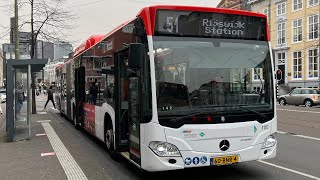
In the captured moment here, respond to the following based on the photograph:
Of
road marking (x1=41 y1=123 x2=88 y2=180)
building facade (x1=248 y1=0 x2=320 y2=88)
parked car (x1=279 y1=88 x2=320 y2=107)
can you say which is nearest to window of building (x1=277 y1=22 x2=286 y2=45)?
building facade (x1=248 y1=0 x2=320 y2=88)

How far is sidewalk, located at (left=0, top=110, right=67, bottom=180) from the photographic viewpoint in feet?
23.8

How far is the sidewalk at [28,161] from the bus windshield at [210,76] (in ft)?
9.12

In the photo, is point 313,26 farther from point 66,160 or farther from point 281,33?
point 66,160

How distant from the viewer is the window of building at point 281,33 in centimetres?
4794

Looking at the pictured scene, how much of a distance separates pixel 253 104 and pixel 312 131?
317 inches

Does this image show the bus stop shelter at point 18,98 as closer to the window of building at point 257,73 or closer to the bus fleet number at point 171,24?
the bus fleet number at point 171,24

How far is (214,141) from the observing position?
591 centimetres

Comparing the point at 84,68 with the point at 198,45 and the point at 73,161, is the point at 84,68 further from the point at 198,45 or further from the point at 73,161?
the point at 198,45

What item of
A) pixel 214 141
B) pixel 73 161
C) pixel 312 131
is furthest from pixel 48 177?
pixel 312 131

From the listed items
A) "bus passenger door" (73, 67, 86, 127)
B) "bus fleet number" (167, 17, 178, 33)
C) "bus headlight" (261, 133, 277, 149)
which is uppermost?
"bus fleet number" (167, 17, 178, 33)

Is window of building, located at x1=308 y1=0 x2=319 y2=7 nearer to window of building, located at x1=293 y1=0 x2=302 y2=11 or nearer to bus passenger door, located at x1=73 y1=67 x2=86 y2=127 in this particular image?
window of building, located at x1=293 y1=0 x2=302 y2=11

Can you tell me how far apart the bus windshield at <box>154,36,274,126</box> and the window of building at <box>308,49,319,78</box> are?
38999 millimetres

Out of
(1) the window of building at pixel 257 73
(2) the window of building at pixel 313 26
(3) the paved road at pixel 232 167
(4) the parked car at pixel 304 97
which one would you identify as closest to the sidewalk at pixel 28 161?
(3) the paved road at pixel 232 167

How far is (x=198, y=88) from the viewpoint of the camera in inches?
235
